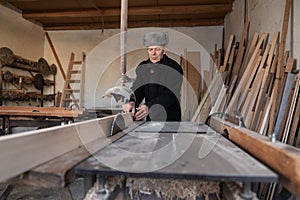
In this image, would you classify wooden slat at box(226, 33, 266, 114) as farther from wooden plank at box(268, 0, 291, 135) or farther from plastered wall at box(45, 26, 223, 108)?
plastered wall at box(45, 26, 223, 108)

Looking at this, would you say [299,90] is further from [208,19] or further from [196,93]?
[208,19]

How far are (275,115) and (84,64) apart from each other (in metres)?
4.91

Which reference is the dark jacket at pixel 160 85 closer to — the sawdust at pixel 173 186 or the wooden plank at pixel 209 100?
the sawdust at pixel 173 186

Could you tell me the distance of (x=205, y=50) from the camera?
5.73m

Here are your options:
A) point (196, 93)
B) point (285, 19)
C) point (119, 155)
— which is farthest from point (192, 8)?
point (119, 155)

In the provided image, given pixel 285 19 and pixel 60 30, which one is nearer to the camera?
pixel 285 19

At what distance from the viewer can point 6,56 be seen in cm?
477

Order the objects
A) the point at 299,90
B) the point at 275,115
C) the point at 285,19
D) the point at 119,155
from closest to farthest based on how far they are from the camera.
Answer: the point at 119,155 < the point at 299,90 < the point at 275,115 < the point at 285,19

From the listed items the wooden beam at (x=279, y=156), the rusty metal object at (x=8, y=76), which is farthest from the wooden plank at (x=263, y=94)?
the rusty metal object at (x=8, y=76)

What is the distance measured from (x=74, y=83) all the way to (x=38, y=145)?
18.7 feet

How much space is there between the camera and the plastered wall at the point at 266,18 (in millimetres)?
2153

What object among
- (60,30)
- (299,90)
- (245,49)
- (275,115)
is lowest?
(275,115)

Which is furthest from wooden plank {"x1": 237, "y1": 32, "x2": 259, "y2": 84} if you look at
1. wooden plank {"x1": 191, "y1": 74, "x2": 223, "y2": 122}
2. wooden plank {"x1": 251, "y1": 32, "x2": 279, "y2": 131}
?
wooden plank {"x1": 251, "y1": 32, "x2": 279, "y2": 131}

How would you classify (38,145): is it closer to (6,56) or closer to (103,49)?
(6,56)
